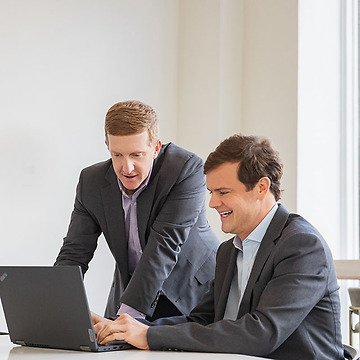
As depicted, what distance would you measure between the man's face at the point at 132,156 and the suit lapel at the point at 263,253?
0.58 m

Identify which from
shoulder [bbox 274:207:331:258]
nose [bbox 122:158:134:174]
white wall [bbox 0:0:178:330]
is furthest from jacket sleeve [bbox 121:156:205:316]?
white wall [bbox 0:0:178:330]

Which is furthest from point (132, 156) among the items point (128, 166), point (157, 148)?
point (157, 148)

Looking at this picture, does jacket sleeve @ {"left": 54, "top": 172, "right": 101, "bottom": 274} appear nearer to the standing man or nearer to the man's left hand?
the standing man

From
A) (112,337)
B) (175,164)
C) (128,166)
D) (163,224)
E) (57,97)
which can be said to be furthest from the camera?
(57,97)

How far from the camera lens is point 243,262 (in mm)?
2129

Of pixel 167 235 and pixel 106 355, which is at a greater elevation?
pixel 167 235

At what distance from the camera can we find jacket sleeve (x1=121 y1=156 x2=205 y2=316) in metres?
2.37

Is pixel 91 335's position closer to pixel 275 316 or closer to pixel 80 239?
pixel 275 316

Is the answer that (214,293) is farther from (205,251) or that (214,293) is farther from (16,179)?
(16,179)

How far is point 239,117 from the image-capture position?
4613 millimetres

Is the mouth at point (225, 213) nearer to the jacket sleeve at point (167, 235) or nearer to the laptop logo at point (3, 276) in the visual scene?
the jacket sleeve at point (167, 235)

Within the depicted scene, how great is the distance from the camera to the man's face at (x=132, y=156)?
2.38 meters

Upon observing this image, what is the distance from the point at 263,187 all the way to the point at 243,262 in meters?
0.24

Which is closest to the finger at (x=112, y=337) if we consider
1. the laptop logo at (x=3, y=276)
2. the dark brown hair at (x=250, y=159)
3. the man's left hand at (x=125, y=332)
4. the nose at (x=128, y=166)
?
the man's left hand at (x=125, y=332)
